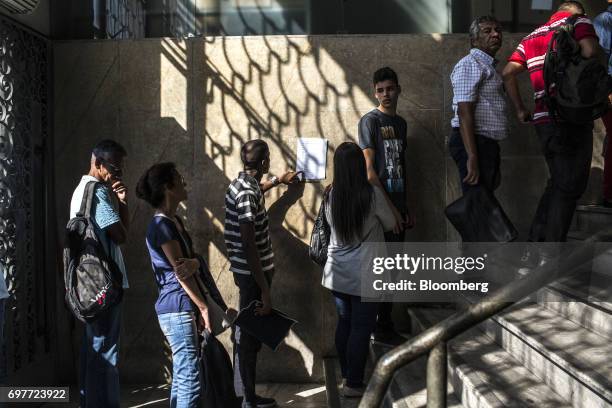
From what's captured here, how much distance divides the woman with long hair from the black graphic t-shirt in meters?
0.64

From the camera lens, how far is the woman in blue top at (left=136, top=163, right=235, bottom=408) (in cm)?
362

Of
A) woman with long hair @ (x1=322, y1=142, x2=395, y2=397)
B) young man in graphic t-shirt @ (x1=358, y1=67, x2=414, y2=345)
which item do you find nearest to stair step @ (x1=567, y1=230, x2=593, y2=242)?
young man in graphic t-shirt @ (x1=358, y1=67, x2=414, y2=345)

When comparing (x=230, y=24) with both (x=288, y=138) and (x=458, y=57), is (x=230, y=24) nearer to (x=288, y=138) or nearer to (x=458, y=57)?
(x=288, y=138)

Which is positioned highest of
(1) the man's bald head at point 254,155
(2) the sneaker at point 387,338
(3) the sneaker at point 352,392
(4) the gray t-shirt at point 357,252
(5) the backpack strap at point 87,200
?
(1) the man's bald head at point 254,155

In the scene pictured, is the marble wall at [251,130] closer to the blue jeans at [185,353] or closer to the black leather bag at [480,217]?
the black leather bag at [480,217]

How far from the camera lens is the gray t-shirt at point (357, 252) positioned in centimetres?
402

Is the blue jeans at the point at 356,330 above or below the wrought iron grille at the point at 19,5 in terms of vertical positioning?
below

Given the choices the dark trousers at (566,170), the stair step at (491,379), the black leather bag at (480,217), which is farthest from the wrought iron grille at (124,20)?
the stair step at (491,379)

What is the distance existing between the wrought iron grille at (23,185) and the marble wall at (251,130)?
0.78 feet

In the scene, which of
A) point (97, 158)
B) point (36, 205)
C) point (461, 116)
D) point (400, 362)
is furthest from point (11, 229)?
point (400, 362)

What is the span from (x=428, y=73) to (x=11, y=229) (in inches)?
127

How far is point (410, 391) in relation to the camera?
12.0 ft

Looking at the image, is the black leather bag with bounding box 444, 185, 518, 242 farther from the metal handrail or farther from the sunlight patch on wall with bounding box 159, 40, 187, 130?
the sunlight patch on wall with bounding box 159, 40, 187, 130

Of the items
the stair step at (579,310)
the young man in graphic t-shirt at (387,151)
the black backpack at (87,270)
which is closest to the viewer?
the stair step at (579,310)
